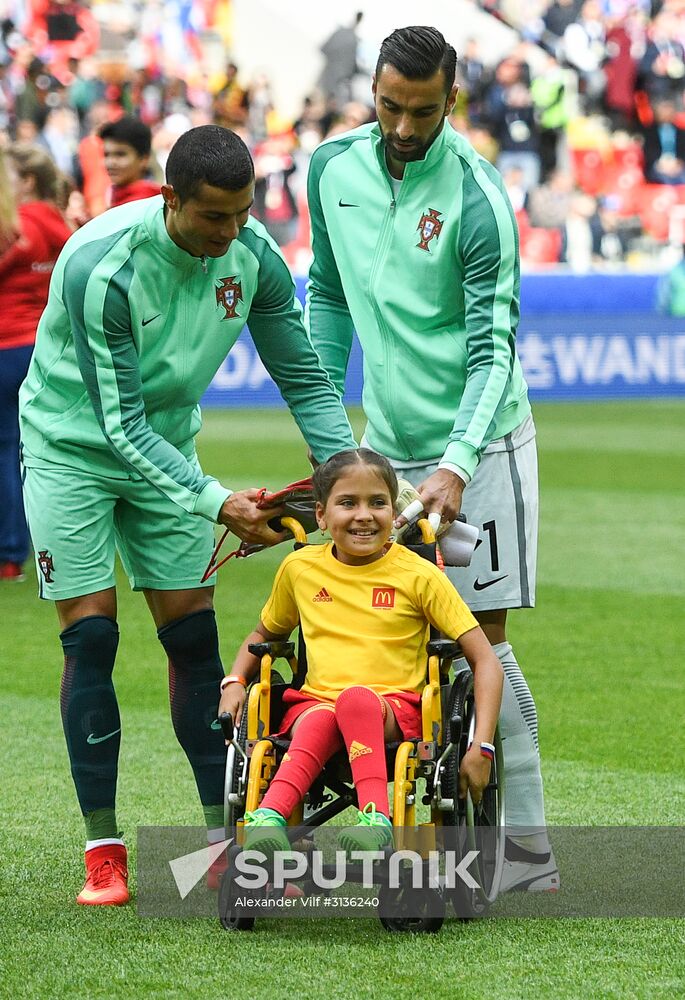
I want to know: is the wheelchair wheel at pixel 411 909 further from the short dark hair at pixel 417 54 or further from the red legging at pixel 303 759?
the short dark hair at pixel 417 54

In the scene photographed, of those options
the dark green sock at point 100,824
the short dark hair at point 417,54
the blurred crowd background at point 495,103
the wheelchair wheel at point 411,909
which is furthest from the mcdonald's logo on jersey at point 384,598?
the blurred crowd background at point 495,103

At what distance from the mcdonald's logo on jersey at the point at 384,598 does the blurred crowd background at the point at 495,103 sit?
15368mm

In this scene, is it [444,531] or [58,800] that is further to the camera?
[58,800]

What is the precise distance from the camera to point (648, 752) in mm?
5785

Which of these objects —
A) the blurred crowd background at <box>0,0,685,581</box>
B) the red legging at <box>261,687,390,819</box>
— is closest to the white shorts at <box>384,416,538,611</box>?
the red legging at <box>261,687,390,819</box>

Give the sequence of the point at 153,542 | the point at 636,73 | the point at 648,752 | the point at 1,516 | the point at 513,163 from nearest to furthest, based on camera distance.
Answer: the point at 153,542
the point at 648,752
the point at 1,516
the point at 513,163
the point at 636,73

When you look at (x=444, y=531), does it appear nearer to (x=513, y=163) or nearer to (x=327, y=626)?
(x=327, y=626)

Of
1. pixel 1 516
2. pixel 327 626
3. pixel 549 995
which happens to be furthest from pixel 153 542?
pixel 1 516

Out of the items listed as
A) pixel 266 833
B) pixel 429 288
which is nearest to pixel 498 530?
pixel 429 288

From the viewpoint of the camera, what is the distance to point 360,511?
4.03 m

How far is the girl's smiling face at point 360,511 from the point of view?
403 cm

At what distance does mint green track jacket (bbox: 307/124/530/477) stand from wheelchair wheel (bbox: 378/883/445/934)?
3.40 feet

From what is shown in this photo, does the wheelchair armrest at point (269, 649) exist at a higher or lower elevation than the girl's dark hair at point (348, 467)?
lower

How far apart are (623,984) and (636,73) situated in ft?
72.6
